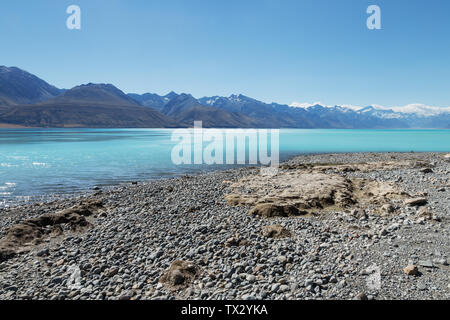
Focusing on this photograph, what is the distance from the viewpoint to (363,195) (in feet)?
57.4

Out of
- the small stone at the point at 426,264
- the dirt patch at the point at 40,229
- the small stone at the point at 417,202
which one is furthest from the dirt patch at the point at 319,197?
the dirt patch at the point at 40,229

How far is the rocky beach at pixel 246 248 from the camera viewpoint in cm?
789

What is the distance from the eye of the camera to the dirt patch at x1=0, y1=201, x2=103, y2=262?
11938 mm

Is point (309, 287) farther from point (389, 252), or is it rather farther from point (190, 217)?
point (190, 217)

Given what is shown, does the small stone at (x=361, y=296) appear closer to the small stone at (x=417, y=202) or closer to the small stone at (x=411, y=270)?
the small stone at (x=411, y=270)

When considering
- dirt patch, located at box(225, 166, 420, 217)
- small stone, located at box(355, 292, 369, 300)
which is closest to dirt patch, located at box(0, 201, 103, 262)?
dirt patch, located at box(225, 166, 420, 217)

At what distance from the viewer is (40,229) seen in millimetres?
13961

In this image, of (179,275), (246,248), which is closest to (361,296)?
(246,248)

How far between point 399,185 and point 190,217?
14.3 meters

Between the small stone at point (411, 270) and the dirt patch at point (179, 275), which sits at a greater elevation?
the small stone at point (411, 270)

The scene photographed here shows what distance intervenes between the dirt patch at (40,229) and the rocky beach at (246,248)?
59 mm

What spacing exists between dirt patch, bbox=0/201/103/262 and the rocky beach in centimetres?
6

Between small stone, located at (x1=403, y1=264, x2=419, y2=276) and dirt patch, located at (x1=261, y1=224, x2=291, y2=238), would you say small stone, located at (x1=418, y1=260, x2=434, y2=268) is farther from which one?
dirt patch, located at (x1=261, y1=224, x2=291, y2=238)
